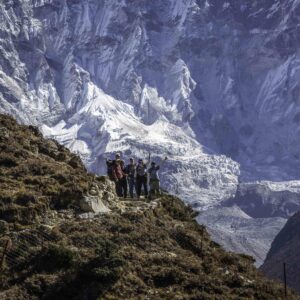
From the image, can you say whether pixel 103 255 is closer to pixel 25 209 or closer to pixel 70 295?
pixel 70 295

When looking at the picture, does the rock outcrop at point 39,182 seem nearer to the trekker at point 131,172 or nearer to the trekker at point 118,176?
the trekker at point 118,176

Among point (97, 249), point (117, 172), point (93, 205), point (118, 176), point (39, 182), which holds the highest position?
point (117, 172)

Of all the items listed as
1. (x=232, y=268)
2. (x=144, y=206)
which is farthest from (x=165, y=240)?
(x=144, y=206)

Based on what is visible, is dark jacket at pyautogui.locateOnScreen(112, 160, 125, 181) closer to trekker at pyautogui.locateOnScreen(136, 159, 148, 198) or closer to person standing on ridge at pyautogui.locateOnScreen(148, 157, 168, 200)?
trekker at pyautogui.locateOnScreen(136, 159, 148, 198)

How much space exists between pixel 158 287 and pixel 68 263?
298cm

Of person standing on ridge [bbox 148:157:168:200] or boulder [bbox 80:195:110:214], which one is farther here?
person standing on ridge [bbox 148:157:168:200]

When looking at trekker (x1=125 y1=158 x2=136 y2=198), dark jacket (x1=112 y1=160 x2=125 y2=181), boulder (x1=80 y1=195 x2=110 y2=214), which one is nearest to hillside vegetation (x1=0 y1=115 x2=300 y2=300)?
boulder (x1=80 y1=195 x2=110 y2=214)

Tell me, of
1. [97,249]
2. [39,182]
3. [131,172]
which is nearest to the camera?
[97,249]

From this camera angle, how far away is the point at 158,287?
85.1 ft

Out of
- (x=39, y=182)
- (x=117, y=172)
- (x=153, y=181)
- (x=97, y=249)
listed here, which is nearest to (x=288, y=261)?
(x=153, y=181)

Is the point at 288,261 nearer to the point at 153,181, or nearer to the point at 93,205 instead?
the point at 153,181

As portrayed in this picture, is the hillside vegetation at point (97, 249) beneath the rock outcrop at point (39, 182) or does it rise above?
beneath

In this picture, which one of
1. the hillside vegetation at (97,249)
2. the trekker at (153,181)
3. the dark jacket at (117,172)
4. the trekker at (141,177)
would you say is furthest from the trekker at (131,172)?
the hillside vegetation at (97,249)

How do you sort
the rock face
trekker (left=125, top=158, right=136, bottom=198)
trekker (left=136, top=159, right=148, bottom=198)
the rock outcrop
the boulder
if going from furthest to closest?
the rock face, trekker (left=125, top=158, right=136, bottom=198), trekker (left=136, top=159, right=148, bottom=198), the boulder, the rock outcrop
